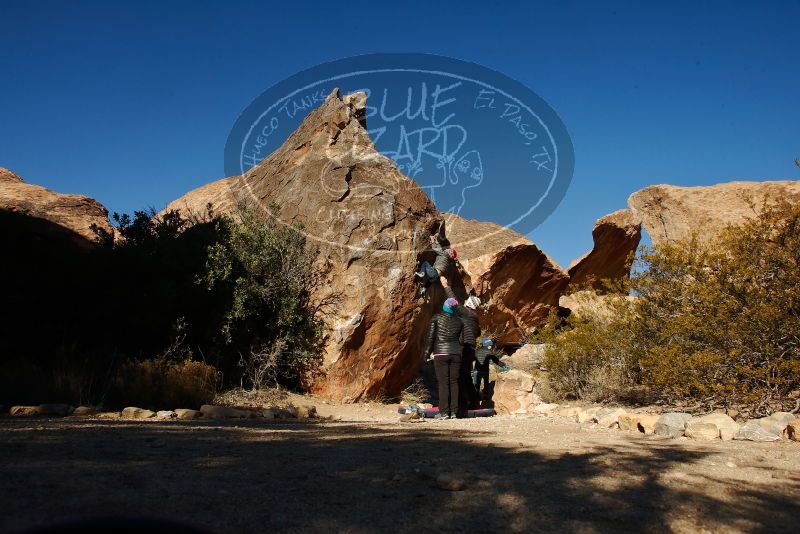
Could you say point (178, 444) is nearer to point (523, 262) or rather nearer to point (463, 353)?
point (463, 353)

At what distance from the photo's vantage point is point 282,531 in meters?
2.36

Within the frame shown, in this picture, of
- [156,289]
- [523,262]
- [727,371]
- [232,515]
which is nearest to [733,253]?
[727,371]

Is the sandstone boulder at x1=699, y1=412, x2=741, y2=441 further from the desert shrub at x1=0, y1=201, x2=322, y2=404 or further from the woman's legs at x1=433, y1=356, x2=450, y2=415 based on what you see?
the desert shrub at x1=0, y1=201, x2=322, y2=404

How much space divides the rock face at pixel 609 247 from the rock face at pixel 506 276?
113 centimetres

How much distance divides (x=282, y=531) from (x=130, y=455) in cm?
185

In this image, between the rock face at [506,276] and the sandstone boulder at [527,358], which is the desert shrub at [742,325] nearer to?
the sandstone boulder at [527,358]

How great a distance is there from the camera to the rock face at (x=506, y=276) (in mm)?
16016

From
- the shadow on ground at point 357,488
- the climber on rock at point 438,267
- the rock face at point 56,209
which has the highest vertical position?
the rock face at point 56,209

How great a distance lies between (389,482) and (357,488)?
0.72ft

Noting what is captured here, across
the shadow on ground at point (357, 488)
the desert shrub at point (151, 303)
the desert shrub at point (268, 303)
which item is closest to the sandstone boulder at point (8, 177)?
the desert shrub at point (151, 303)

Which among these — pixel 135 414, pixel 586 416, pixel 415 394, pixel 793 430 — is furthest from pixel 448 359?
pixel 793 430

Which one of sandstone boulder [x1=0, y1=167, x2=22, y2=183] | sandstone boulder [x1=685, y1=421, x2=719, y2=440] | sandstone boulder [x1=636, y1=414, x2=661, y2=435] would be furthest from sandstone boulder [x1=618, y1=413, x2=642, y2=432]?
sandstone boulder [x1=0, y1=167, x2=22, y2=183]

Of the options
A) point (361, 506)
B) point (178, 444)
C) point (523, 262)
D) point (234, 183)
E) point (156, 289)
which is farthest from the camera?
point (523, 262)

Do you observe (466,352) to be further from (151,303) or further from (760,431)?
(760,431)
